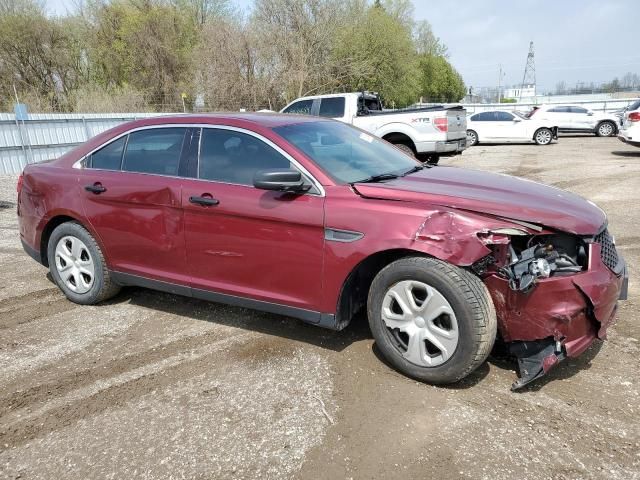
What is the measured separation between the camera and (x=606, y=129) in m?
22.4

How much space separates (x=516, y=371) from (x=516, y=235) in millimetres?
941

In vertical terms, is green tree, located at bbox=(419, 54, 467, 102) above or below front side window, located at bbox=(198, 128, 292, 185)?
above

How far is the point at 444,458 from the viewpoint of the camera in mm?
2426

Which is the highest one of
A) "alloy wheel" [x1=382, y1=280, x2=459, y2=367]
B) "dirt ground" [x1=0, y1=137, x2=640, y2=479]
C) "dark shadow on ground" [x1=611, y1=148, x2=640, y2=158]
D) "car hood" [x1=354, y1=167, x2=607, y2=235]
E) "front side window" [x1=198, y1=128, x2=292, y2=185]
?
"front side window" [x1=198, y1=128, x2=292, y2=185]

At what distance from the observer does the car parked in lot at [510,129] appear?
20062 millimetres

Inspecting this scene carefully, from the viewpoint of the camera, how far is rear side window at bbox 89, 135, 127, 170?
4148mm

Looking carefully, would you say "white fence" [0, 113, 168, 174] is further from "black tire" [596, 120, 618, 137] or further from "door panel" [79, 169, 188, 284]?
"black tire" [596, 120, 618, 137]

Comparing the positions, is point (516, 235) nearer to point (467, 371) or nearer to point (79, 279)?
point (467, 371)

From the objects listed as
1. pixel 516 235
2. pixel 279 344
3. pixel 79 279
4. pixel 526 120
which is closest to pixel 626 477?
pixel 516 235

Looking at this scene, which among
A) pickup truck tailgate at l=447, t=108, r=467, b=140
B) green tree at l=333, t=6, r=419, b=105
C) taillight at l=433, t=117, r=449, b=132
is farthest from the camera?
green tree at l=333, t=6, r=419, b=105

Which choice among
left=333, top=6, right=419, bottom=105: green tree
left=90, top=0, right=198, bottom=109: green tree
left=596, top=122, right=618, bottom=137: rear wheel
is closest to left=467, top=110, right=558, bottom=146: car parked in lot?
left=596, top=122, right=618, bottom=137: rear wheel

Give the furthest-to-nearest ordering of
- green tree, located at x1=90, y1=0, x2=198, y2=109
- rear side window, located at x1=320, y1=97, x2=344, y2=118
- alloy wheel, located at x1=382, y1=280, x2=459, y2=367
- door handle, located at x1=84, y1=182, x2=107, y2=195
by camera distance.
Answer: green tree, located at x1=90, y1=0, x2=198, y2=109, rear side window, located at x1=320, y1=97, x2=344, y2=118, door handle, located at x1=84, y1=182, x2=107, y2=195, alloy wheel, located at x1=382, y1=280, x2=459, y2=367

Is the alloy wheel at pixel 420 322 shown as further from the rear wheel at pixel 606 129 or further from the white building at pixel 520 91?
the white building at pixel 520 91

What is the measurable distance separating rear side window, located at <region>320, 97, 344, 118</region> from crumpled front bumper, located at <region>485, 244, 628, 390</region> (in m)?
9.54
